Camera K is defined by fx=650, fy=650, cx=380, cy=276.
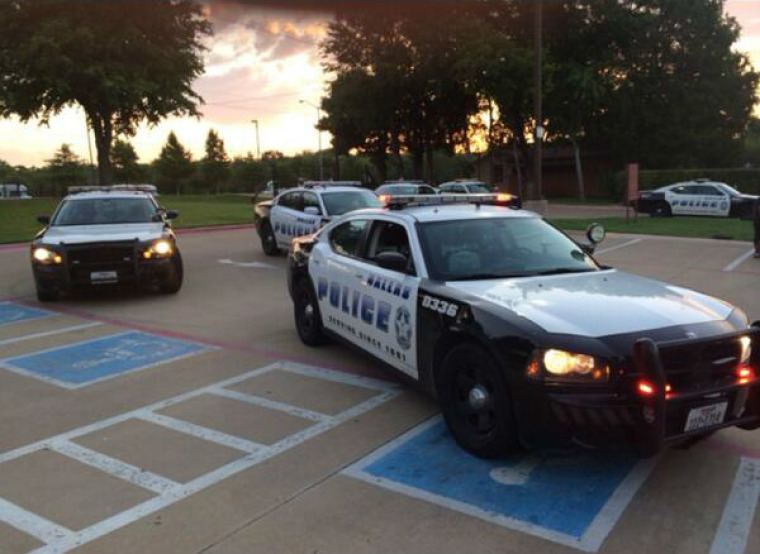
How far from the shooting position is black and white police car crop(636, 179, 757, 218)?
75.8 ft

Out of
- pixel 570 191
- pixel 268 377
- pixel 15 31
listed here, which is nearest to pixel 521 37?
pixel 570 191

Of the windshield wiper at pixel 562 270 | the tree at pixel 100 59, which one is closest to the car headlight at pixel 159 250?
the windshield wiper at pixel 562 270

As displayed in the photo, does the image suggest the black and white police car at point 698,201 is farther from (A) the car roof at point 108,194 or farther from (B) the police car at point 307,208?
(A) the car roof at point 108,194

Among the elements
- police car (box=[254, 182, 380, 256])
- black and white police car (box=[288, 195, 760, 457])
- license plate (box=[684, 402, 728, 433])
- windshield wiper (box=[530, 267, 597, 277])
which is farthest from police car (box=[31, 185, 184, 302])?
license plate (box=[684, 402, 728, 433])

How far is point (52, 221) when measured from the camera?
10.1 m

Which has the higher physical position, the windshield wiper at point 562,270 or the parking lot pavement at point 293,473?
the windshield wiper at point 562,270

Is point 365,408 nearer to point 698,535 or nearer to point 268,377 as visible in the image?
point 268,377

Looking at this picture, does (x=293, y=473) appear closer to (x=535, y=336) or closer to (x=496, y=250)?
(x=535, y=336)

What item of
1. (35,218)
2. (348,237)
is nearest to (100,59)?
(35,218)

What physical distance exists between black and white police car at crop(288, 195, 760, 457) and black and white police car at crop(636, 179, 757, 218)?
828 inches

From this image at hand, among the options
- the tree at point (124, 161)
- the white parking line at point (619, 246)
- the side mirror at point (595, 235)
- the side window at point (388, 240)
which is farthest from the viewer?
the tree at point (124, 161)

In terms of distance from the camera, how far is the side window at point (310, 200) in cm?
A: 1277

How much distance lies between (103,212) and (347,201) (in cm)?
448

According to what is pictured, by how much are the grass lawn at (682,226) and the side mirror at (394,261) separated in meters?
14.6
